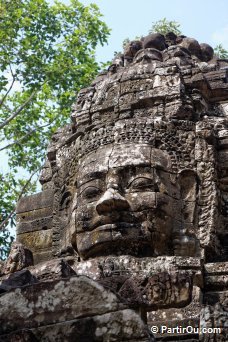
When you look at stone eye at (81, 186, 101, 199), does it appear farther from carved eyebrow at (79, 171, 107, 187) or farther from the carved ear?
the carved ear

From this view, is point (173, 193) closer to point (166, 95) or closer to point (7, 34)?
point (166, 95)

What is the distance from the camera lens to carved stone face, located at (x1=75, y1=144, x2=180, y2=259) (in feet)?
32.7

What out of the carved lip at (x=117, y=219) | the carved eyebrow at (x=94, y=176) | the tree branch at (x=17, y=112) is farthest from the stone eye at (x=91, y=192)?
the tree branch at (x=17, y=112)

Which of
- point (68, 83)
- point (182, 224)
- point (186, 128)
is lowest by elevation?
point (182, 224)

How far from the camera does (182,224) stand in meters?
10.3

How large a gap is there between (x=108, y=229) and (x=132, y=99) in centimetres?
217

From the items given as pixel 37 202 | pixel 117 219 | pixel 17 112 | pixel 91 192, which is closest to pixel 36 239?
pixel 37 202

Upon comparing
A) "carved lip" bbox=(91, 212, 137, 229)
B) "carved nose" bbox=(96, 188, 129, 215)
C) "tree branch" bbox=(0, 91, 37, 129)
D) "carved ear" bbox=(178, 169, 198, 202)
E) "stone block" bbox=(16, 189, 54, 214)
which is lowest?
"carved lip" bbox=(91, 212, 137, 229)

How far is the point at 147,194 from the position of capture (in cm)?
1019

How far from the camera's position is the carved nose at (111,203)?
392 inches

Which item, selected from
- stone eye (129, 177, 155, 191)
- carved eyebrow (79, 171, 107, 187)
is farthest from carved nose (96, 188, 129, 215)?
carved eyebrow (79, 171, 107, 187)

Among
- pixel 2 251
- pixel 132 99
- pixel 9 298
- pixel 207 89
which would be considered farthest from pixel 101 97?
pixel 2 251

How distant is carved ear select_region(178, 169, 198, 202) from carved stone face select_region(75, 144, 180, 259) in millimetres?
105

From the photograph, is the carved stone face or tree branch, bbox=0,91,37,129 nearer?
the carved stone face
